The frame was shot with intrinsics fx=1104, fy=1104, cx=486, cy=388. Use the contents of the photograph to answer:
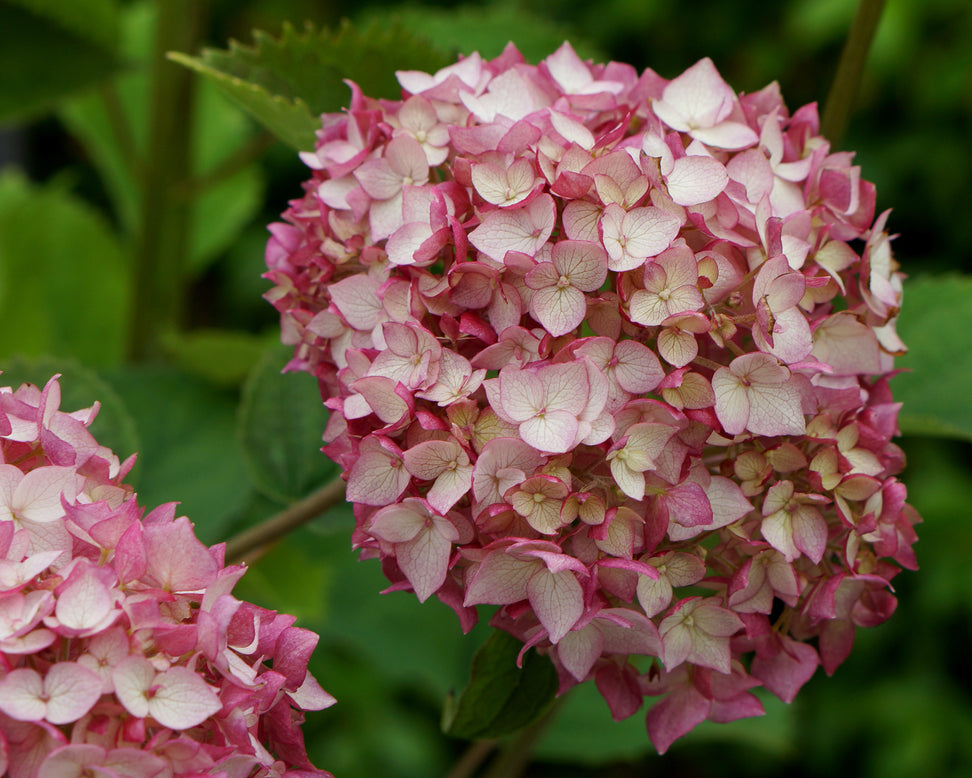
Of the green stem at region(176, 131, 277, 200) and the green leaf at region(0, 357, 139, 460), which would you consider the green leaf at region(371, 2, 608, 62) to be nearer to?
the green stem at region(176, 131, 277, 200)

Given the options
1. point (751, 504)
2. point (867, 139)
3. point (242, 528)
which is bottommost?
point (242, 528)

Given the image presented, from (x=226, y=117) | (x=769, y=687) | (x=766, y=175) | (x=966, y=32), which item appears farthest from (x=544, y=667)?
(x=966, y=32)

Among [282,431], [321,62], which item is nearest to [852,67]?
[321,62]

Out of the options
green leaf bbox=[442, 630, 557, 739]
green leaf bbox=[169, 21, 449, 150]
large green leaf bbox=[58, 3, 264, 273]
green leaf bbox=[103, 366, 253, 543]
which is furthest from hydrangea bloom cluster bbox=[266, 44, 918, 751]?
large green leaf bbox=[58, 3, 264, 273]

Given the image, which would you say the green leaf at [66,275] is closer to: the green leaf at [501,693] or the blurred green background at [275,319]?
the blurred green background at [275,319]

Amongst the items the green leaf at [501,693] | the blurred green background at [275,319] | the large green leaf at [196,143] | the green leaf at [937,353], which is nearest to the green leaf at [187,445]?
A: the blurred green background at [275,319]

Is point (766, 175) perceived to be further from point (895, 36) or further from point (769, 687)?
point (895, 36)
